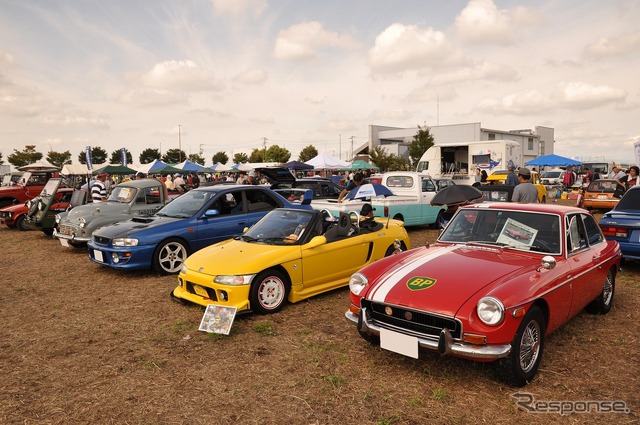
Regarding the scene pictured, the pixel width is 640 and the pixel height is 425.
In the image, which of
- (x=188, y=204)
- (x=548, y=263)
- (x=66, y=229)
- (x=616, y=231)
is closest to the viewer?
(x=548, y=263)

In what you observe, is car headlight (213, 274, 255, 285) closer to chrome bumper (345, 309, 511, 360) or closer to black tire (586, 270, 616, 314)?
chrome bumper (345, 309, 511, 360)

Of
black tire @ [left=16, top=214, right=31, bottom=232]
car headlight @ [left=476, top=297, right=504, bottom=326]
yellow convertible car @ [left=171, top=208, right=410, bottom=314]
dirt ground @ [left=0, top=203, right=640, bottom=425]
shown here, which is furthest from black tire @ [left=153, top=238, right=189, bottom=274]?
black tire @ [left=16, top=214, right=31, bottom=232]

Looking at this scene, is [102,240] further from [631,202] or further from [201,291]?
[631,202]

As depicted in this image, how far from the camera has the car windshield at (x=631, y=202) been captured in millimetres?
7512

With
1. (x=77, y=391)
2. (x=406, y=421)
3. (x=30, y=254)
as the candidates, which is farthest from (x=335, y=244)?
(x=30, y=254)

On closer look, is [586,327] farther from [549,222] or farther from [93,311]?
[93,311]

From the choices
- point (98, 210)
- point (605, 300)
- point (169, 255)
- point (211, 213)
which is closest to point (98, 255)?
point (169, 255)

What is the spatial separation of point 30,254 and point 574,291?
11174mm

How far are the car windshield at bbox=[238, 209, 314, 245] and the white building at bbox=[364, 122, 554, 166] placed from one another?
56.0 meters

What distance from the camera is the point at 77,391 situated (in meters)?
3.68

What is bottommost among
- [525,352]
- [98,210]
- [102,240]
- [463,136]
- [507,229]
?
[525,352]

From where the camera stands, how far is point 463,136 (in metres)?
62.3

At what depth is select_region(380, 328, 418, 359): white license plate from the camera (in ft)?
11.4

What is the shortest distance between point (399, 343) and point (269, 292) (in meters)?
2.28
